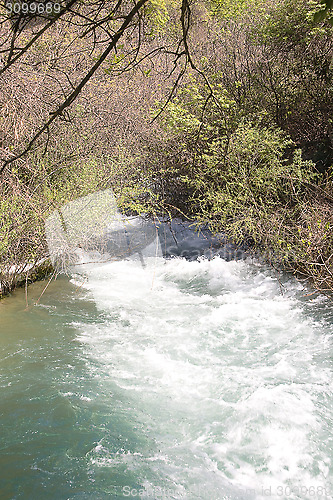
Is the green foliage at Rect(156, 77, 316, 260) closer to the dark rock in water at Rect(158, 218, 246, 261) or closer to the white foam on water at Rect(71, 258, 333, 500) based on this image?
the dark rock in water at Rect(158, 218, 246, 261)

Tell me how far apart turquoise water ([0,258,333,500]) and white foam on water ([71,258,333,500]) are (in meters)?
0.01

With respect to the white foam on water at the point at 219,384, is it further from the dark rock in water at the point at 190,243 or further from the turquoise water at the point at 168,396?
the dark rock in water at the point at 190,243

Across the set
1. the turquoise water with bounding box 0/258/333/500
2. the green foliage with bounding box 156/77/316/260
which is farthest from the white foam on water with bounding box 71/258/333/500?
the green foliage with bounding box 156/77/316/260

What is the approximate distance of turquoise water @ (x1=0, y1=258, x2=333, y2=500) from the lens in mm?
3348

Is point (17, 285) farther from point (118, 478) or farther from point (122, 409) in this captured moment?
point (118, 478)

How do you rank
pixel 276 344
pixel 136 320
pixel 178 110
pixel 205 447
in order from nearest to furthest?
pixel 205 447
pixel 276 344
pixel 136 320
pixel 178 110

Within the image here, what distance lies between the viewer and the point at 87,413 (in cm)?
414

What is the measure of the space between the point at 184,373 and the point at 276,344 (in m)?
1.28

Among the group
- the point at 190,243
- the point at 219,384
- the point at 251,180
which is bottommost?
the point at 219,384

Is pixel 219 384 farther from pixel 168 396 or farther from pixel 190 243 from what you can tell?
pixel 190 243

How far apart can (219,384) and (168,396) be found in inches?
21.8


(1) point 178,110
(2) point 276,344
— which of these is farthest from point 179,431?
(1) point 178,110

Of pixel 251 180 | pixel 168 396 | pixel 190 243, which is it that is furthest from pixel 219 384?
pixel 190 243

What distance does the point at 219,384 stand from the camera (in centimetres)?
457
